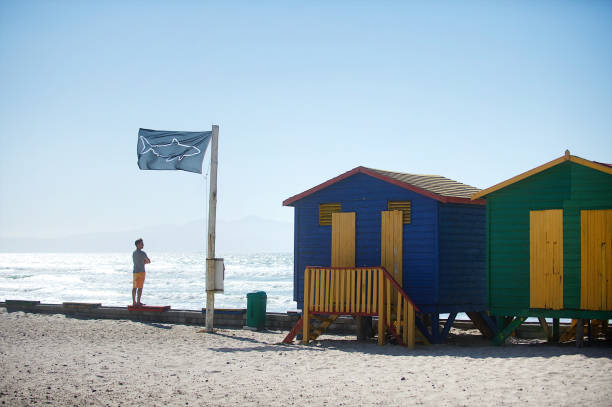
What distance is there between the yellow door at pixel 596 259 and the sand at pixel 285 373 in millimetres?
913

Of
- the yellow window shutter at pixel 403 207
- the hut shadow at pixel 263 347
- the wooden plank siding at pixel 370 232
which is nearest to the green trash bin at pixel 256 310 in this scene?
the wooden plank siding at pixel 370 232

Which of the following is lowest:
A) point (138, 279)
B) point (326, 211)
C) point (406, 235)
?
point (138, 279)

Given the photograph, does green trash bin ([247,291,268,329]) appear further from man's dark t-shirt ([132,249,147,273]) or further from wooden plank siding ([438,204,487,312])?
wooden plank siding ([438,204,487,312])

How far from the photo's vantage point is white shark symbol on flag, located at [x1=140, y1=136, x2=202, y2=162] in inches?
699

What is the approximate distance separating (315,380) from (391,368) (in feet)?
5.48

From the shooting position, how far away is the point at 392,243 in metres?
16.5

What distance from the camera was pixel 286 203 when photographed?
1812 centimetres

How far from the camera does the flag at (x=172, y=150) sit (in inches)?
698

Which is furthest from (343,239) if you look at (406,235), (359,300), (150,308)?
(150,308)

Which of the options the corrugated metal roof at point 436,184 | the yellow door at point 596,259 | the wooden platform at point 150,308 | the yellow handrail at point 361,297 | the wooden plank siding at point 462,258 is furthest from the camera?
the wooden platform at point 150,308

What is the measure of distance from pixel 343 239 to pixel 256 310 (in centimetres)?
365

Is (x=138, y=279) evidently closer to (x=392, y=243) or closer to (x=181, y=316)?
(x=181, y=316)

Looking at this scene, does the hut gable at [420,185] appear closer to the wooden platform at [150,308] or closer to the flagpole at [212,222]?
the flagpole at [212,222]

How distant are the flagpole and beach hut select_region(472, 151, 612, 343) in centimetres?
625
